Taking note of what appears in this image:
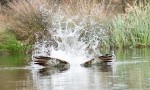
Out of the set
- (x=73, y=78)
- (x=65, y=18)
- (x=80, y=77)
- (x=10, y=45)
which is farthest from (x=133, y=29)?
(x=73, y=78)

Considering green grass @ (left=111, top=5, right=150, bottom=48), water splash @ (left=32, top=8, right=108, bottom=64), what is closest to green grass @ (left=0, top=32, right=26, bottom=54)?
water splash @ (left=32, top=8, right=108, bottom=64)

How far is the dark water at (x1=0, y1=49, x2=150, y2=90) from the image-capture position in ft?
48.3

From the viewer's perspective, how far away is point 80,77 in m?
17.0

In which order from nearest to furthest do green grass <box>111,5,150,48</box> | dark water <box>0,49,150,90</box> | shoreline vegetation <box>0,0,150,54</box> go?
1. dark water <box>0,49,150,90</box>
2. shoreline vegetation <box>0,0,150,54</box>
3. green grass <box>111,5,150,48</box>

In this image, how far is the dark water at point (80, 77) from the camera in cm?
1471

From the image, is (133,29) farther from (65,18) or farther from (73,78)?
(73,78)

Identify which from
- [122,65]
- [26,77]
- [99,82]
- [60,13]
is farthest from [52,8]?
[99,82]

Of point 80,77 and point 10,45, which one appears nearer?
point 80,77

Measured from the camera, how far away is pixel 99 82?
50.5 feet

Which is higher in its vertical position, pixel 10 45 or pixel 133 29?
pixel 133 29

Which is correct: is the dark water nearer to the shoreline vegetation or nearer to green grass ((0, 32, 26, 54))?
green grass ((0, 32, 26, 54))

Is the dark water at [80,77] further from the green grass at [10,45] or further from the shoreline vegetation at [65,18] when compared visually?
the shoreline vegetation at [65,18]

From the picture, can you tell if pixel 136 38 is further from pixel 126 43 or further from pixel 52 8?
pixel 52 8

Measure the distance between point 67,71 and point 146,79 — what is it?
4140 mm
